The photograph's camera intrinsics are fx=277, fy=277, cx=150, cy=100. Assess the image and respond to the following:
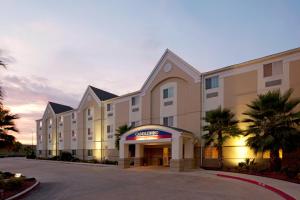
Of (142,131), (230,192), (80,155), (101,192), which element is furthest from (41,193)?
(80,155)

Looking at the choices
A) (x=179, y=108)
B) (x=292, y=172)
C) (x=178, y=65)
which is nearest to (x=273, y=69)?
(x=292, y=172)

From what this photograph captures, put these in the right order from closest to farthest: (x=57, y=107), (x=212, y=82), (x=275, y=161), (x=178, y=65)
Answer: (x=275, y=161) → (x=212, y=82) → (x=178, y=65) → (x=57, y=107)

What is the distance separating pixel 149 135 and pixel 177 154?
155 inches

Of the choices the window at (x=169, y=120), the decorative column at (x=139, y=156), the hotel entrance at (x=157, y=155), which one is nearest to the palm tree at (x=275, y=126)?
the window at (x=169, y=120)

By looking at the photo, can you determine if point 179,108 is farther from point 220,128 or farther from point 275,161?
point 275,161

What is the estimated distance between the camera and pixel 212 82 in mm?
27891

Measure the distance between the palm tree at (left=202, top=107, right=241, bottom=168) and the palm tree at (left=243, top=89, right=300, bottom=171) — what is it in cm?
279

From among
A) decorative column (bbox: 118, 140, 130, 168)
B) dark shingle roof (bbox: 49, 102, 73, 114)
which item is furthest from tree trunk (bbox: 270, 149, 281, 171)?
dark shingle roof (bbox: 49, 102, 73, 114)

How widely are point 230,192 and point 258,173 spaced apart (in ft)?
27.6

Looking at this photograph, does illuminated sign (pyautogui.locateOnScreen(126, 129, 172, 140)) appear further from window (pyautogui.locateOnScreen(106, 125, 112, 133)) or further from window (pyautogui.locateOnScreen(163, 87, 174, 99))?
window (pyautogui.locateOnScreen(106, 125, 112, 133))

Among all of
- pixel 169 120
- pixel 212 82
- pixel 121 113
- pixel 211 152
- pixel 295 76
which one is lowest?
pixel 211 152

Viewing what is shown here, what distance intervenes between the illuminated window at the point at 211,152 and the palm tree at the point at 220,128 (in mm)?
2063

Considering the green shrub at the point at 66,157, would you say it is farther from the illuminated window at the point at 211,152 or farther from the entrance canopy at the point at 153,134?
the illuminated window at the point at 211,152

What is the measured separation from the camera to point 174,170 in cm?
2511
